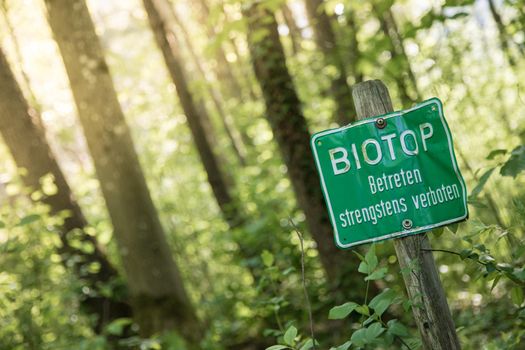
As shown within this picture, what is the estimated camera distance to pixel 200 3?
1777 cm

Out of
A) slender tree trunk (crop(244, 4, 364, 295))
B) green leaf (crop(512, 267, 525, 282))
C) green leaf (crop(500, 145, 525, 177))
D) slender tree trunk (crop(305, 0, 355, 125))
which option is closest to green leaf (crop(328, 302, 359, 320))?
green leaf (crop(512, 267, 525, 282))

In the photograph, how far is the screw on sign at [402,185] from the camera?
8.22 ft

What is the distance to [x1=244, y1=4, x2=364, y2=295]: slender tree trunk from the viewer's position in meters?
6.23

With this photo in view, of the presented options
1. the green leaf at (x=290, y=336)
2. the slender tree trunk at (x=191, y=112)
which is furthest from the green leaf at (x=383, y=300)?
the slender tree trunk at (x=191, y=112)

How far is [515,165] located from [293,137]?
3236mm

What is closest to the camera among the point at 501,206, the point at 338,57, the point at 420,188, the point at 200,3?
the point at 420,188

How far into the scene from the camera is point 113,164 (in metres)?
7.61

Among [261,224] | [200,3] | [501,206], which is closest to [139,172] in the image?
[261,224]

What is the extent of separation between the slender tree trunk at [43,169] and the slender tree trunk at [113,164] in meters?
1.46

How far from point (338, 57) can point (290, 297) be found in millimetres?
2474

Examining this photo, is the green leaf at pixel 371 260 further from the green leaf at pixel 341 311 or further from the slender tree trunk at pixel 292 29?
the slender tree trunk at pixel 292 29

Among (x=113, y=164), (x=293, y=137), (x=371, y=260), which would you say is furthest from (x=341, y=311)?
(x=113, y=164)

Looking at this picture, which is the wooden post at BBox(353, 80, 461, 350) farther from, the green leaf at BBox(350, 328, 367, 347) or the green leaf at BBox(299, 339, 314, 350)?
the green leaf at BBox(299, 339, 314, 350)

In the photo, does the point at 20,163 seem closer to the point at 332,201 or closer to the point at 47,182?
the point at 47,182
